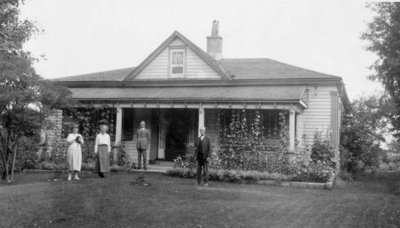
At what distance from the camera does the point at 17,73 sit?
13.5m

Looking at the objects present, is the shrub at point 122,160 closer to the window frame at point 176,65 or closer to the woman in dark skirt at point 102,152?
the woman in dark skirt at point 102,152

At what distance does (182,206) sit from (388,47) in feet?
57.5

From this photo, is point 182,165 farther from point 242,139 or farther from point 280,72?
point 280,72

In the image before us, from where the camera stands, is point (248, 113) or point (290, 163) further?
point (248, 113)

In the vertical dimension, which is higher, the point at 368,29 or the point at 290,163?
the point at 368,29

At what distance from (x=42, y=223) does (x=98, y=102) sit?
10996mm

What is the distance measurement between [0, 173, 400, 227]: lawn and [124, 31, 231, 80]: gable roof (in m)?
7.64

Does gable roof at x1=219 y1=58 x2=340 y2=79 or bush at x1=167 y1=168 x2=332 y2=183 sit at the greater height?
gable roof at x1=219 y1=58 x2=340 y2=79

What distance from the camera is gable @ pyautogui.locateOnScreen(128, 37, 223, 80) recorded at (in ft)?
65.9

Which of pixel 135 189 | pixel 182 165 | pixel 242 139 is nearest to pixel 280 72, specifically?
pixel 242 139

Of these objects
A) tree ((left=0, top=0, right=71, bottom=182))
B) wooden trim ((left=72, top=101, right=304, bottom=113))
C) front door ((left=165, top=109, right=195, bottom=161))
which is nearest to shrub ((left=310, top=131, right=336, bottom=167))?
wooden trim ((left=72, top=101, right=304, bottom=113))

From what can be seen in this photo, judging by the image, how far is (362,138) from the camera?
71.5ft

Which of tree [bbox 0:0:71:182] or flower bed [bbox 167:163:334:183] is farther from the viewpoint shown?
flower bed [bbox 167:163:334:183]

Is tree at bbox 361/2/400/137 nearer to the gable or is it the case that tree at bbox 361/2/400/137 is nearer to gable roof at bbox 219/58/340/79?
gable roof at bbox 219/58/340/79
